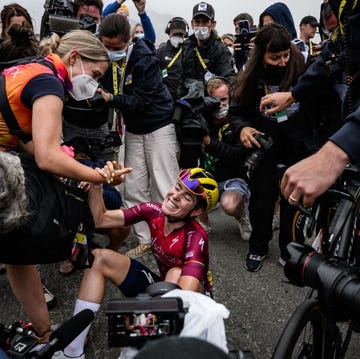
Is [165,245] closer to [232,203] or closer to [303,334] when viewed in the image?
[303,334]

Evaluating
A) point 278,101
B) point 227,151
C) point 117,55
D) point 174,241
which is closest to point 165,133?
point 227,151

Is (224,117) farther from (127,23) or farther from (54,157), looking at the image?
(54,157)

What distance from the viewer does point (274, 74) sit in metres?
3.11

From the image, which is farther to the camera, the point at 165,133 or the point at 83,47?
the point at 165,133

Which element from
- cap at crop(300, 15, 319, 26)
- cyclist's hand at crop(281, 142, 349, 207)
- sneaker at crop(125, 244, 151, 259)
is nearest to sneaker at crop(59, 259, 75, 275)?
sneaker at crop(125, 244, 151, 259)

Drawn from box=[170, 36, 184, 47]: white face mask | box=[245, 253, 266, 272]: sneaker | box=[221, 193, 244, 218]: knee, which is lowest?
box=[245, 253, 266, 272]: sneaker

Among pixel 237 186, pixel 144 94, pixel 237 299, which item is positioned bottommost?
pixel 237 299

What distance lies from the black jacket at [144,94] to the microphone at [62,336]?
2236mm

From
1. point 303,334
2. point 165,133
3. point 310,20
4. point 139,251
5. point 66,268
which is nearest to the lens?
point 303,334

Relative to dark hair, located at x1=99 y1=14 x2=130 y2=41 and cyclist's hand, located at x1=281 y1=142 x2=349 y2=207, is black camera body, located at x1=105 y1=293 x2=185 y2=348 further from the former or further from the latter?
dark hair, located at x1=99 y1=14 x2=130 y2=41

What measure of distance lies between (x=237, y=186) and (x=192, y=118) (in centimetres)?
76

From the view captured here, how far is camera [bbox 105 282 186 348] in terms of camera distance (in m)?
1.05

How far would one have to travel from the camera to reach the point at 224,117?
12.2ft

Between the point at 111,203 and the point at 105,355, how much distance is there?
0.98 meters
